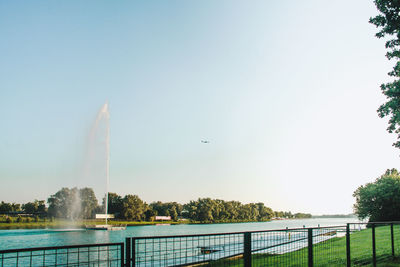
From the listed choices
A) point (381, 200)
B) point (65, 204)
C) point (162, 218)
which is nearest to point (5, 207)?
point (65, 204)

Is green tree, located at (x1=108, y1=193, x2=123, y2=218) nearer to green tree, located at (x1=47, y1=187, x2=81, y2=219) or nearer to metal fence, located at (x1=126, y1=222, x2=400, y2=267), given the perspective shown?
green tree, located at (x1=47, y1=187, x2=81, y2=219)

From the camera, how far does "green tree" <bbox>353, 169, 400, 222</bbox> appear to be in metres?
62.8

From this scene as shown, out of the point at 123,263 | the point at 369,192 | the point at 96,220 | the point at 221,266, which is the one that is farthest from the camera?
the point at 96,220

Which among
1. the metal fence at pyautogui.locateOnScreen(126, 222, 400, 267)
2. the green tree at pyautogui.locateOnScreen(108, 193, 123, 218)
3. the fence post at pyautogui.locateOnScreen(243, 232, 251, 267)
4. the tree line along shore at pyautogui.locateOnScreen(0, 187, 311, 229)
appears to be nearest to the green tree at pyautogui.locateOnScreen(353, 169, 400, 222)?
the metal fence at pyautogui.locateOnScreen(126, 222, 400, 267)

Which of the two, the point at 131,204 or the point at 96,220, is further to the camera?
the point at 131,204

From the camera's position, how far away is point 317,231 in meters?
8.80

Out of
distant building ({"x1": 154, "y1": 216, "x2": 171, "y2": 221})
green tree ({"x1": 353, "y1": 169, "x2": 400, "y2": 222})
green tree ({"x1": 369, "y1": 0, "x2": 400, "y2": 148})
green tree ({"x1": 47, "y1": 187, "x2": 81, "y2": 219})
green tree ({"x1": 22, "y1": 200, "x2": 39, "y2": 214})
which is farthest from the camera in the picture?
distant building ({"x1": 154, "y1": 216, "x2": 171, "y2": 221})

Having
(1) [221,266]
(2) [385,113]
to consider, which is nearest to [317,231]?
(1) [221,266]

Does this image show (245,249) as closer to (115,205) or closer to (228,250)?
Result: (228,250)

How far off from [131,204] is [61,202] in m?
31.1

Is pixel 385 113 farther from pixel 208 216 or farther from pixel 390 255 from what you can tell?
pixel 208 216

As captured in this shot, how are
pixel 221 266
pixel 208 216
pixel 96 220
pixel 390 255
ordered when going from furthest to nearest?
pixel 208 216 < pixel 96 220 < pixel 390 255 < pixel 221 266

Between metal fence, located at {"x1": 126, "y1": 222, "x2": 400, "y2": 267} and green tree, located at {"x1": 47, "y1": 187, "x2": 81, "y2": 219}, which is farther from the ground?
metal fence, located at {"x1": 126, "y1": 222, "x2": 400, "y2": 267}

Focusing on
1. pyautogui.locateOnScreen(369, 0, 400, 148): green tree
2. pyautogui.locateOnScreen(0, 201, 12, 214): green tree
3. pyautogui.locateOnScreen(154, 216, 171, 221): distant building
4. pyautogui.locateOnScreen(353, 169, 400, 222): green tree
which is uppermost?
pyautogui.locateOnScreen(369, 0, 400, 148): green tree
